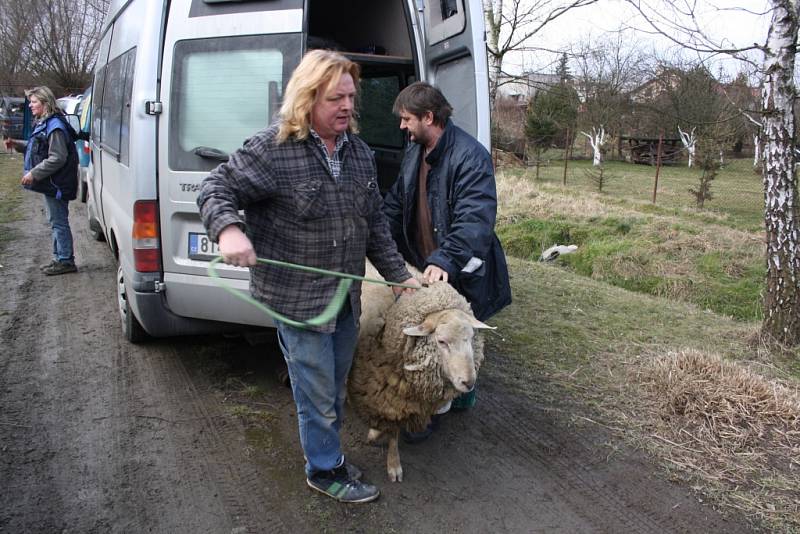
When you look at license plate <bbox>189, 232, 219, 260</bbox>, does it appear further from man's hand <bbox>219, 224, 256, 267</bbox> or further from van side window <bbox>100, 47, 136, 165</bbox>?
man's hand <bbox>219, 224, 256, 267</bbox>

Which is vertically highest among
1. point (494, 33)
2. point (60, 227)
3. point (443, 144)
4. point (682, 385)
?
point (494, 33)

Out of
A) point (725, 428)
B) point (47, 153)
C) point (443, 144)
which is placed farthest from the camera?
point (47, 153)

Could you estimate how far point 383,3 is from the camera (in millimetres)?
5719

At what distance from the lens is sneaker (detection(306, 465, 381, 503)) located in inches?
116

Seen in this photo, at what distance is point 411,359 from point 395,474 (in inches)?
26.7

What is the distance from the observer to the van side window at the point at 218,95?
369 centimetres

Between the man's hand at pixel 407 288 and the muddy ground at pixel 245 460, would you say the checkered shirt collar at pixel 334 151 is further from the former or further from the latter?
the muddy ground at pixel 245 460

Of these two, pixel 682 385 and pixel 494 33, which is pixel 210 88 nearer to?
pixel 682 385

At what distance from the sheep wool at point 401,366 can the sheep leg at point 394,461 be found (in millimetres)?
74

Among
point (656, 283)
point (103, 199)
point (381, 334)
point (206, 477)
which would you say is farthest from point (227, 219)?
point (656, 283)

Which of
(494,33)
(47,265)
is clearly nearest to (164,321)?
(47,265)

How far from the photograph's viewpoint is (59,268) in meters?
7.01

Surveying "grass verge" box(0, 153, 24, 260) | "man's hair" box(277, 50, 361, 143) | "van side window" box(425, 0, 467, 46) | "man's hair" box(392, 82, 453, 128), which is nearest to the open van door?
"van side window" box(425, 0, 467, 46)

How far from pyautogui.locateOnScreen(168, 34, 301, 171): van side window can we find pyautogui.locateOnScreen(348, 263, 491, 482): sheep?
1.36 m
